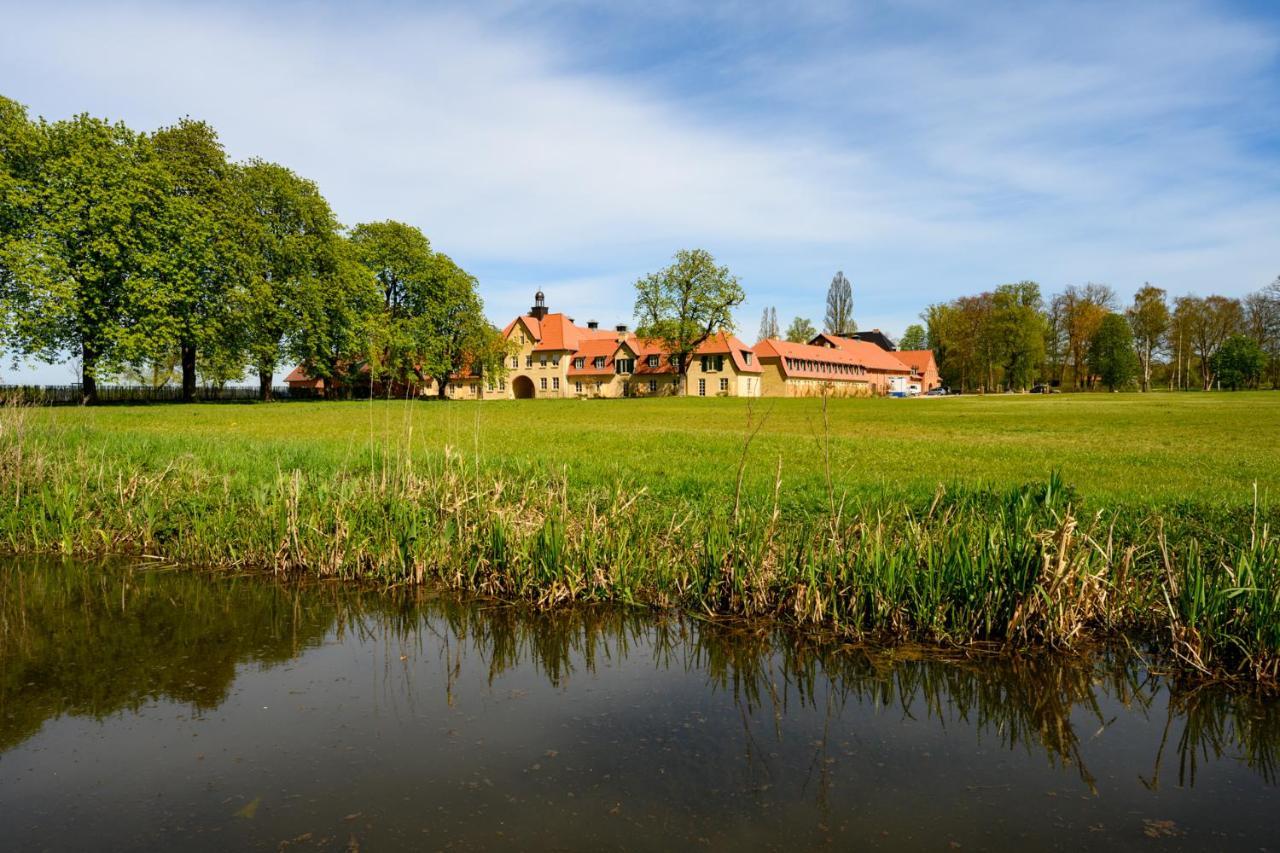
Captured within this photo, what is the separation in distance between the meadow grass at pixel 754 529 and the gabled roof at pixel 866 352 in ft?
297

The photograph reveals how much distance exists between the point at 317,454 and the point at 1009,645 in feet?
41.1

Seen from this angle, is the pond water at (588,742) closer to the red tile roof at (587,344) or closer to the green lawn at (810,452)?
the green lawn at (810,452)

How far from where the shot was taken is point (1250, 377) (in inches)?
3344

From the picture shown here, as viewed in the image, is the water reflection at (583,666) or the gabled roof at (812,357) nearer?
the water reflection at (583,666)

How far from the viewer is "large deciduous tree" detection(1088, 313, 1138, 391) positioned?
304ft

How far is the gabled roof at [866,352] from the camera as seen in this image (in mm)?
105938

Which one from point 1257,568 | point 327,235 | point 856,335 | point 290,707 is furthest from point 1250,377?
point 290,707

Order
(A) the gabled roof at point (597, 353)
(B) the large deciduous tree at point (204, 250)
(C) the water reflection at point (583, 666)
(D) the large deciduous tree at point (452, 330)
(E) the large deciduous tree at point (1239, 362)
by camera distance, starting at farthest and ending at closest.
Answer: (A) the gabled roof at point (597, 353)
(E) the large deciduous tree at point (1239, 362)
(D) the large deciduous tree at point (452, 330)
(B) the large deciduous tree at point (204, 250)
(C) the water reflection at point (583, 666)

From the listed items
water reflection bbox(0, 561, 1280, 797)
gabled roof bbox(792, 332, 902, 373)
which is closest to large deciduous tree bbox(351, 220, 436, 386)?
water reflection bbox(0, 561, 1280, 797)

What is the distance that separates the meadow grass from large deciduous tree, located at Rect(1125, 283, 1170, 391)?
95.6m

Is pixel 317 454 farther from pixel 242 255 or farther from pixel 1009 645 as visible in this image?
pixel 242 255

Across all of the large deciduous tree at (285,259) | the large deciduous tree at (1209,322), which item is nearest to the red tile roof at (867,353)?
the large deciduous tree at (1209,322)

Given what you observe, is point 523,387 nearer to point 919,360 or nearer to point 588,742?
point 919,360

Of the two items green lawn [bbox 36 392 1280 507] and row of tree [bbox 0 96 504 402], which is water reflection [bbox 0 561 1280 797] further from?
row of tree [bbox 0 96 504 402]
